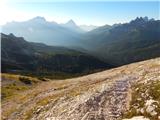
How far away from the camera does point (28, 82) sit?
12344cm

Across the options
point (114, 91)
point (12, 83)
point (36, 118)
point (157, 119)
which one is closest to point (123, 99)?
point (114, 91)

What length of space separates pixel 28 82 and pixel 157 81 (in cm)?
8484

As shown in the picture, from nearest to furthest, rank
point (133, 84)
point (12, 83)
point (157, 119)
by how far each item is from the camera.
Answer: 1. point (157, 119)
2. point (133, 84)
3. point (12, 83)

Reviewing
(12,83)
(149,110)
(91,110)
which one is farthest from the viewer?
(12,83)

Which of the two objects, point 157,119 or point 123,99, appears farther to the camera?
point 123,99

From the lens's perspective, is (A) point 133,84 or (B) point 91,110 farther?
(A) point 133,84

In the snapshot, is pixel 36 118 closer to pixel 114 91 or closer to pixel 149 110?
pixel 114 91

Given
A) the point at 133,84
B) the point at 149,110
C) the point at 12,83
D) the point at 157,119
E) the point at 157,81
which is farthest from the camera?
the point at 12,83

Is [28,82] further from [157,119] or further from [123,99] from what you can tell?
[157,119]

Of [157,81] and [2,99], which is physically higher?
[157,81]

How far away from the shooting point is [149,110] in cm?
3709

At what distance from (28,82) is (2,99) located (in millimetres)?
35849

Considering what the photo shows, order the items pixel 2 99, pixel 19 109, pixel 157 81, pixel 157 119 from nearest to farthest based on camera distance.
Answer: pixel 157 119 < pixel 157 81 < pixel 19 109 < pixel 2 99

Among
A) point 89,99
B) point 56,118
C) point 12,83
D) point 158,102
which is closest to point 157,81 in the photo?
point 158,102
